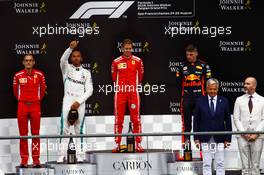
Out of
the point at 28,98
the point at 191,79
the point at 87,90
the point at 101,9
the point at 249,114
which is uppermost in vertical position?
the point at 101,9

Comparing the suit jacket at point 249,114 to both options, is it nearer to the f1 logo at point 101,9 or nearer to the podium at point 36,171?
the f1 logo at point 101,9

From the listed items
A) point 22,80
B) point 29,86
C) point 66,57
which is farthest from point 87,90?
point 22,80

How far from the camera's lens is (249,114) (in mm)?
14398

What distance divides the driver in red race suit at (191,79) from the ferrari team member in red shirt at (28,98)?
208cm

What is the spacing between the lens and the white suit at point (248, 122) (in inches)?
556

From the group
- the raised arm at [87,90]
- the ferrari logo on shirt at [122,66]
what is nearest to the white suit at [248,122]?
the ferrari logo on shirt at [122,66]

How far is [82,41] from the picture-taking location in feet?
51.7

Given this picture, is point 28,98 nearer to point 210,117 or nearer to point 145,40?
point 145,40

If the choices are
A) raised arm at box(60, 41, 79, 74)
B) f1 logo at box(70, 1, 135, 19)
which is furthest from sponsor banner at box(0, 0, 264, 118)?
raised arm at box(60, 41, 79, 74)

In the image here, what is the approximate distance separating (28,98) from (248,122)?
10.6 feet

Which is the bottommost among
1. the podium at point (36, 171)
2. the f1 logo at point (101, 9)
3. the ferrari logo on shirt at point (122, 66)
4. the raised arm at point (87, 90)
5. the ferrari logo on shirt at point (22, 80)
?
the podium at point (36, 171)

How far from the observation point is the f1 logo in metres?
15.8

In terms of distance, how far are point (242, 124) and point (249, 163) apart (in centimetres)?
69

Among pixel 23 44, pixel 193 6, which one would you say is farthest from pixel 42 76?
→ pixel 193 6
